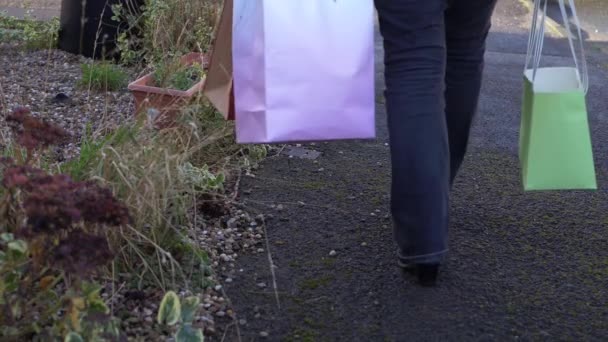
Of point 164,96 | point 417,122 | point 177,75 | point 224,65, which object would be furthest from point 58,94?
point 417,122

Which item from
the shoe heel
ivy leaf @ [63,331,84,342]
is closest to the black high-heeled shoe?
the shoe heel

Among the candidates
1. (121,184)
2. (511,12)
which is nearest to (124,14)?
(121,184)

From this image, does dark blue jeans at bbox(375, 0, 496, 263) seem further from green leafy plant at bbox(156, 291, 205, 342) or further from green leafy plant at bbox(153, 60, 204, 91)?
green leafy plant at bbox(153, 60, 204, 91)

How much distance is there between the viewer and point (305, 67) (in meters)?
2.28

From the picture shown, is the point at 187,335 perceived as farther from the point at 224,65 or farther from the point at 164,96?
the point at 164,96

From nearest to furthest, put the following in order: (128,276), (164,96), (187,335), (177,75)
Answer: (187,335) < (128,276) < (164,96) < (177,75)

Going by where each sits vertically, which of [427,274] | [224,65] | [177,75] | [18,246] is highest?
[224,65]

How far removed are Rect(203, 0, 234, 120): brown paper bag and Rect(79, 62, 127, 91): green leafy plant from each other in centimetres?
161

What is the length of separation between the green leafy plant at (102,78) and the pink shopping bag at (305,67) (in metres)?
1.95

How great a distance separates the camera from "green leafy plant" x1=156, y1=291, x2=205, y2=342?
179 centimetres

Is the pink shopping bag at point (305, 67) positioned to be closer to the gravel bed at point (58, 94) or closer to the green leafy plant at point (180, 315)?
the green leafy plant at point (180, 315)

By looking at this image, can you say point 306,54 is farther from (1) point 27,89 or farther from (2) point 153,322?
(1) point 27,89

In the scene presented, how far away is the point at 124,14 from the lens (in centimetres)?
457

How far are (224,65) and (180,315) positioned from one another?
3.16 ft
